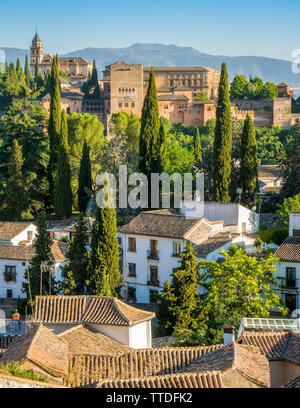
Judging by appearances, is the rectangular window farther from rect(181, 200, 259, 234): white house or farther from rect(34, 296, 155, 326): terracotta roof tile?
rect(34, 296, 155, 326): terracotta roof tile

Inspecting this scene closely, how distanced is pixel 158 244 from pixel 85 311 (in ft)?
28.7

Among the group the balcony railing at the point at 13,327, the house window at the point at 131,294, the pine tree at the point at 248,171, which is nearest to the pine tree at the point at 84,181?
the pine tree at the point at 248,171

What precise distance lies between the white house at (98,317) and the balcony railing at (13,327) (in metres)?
1.24

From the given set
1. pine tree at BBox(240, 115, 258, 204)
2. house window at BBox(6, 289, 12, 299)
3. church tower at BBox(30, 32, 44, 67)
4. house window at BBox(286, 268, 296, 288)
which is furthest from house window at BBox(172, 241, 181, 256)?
church tower at BBox(30, 32, 44, 67)

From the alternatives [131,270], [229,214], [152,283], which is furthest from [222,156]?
[152,283]

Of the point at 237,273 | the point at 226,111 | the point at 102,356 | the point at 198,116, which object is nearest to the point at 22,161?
the point at 226,111

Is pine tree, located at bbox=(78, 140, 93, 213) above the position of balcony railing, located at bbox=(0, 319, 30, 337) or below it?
above

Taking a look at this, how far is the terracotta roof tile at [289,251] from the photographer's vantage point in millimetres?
22453

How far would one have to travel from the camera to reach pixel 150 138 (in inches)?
1359

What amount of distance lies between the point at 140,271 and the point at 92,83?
72.7 metres

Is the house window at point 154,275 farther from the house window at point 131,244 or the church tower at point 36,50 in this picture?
the church tower at point 36,50

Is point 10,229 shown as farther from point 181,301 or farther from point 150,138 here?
point 181,301

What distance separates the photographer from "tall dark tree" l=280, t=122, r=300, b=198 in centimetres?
3253

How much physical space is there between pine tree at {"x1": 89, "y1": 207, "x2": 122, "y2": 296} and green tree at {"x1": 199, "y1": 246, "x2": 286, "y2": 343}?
3971mm
